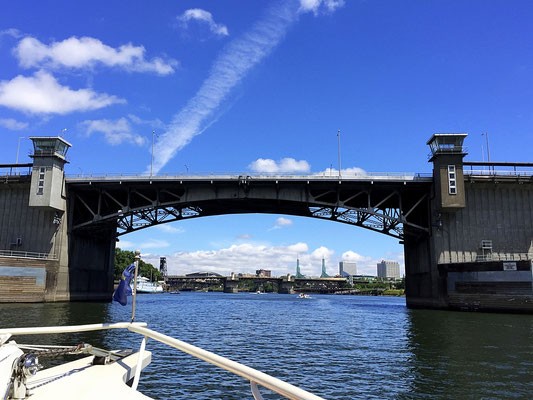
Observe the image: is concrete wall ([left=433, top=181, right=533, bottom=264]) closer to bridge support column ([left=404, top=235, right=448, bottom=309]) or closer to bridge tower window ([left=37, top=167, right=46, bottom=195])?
bridge support column ([left=404, top=235, right=448, bottom=309])

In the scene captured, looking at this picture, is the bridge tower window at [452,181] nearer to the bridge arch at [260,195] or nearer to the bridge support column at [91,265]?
the bridge arch at [260,195]

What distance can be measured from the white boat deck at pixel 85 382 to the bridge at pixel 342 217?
49427 millimetres

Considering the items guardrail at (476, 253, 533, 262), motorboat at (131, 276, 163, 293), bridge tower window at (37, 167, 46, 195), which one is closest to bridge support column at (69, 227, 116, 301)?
bridge tower window at (37, 167, 46, 195)

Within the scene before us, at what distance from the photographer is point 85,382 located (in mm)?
9578

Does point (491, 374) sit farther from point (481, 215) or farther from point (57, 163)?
point (57, 163)

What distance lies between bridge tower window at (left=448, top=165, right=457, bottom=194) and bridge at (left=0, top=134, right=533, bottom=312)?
13cm

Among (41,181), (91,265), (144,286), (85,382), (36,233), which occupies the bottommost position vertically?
(144,286)

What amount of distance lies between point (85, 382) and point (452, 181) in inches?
2216

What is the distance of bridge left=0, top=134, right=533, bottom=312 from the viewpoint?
54.7 m

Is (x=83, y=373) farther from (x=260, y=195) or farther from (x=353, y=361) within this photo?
(x=260, y=195)

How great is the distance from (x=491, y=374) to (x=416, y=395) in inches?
205

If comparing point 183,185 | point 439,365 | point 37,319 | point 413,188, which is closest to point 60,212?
point 183,185

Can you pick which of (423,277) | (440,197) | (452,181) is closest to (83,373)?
(440,197)

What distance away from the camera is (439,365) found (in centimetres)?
1947
